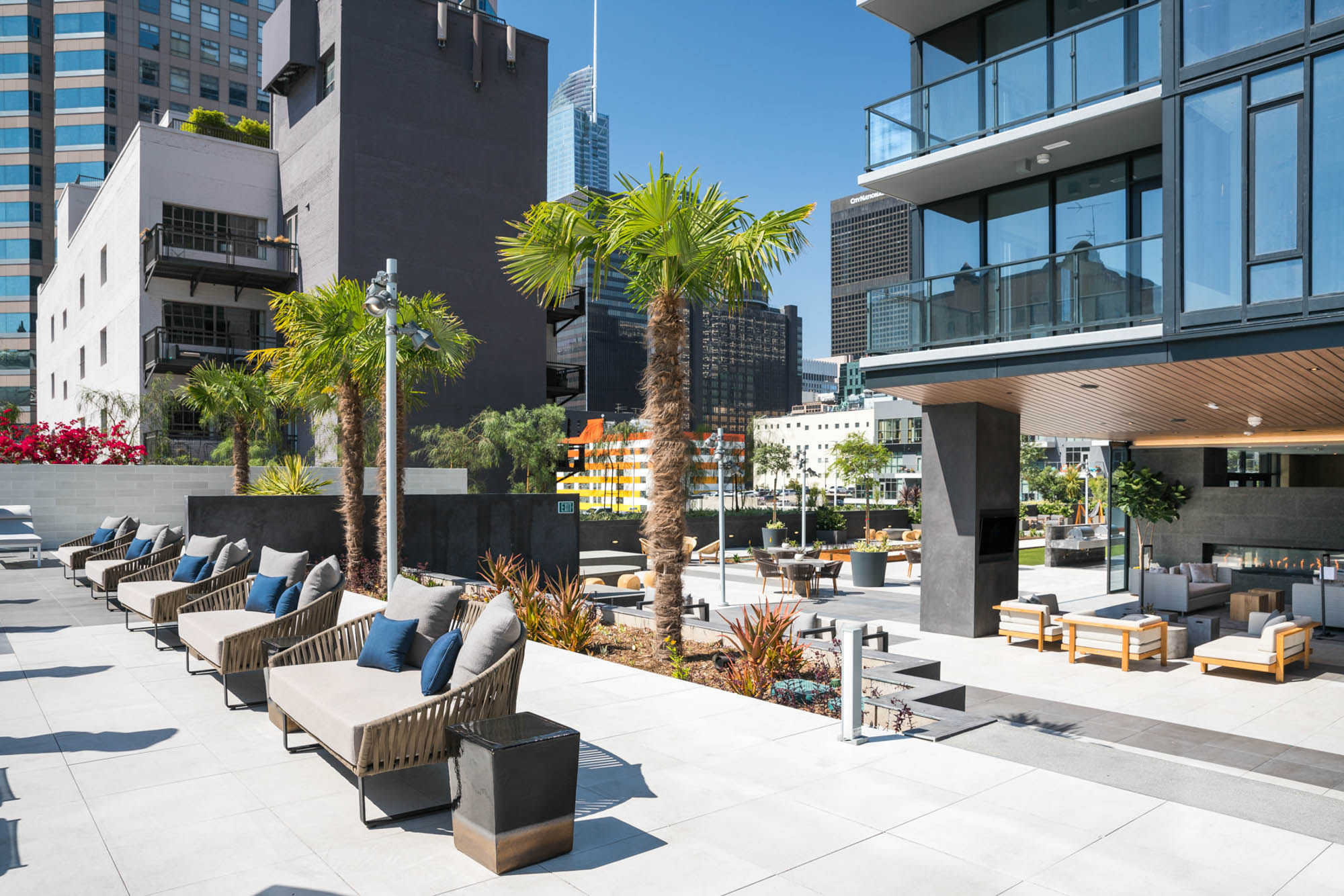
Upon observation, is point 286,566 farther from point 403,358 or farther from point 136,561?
point 403,358

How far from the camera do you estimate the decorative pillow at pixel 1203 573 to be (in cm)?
1833

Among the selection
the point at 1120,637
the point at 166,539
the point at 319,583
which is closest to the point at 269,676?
the point at 319,583

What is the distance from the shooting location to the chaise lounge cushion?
4.78 metres

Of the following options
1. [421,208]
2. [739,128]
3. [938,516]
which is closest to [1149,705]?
[938,516]

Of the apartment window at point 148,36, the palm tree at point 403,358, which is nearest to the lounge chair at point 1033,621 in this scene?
the palm tree at point 403,358

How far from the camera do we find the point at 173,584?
10.2 metres

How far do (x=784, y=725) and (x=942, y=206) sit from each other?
1070 centimetres

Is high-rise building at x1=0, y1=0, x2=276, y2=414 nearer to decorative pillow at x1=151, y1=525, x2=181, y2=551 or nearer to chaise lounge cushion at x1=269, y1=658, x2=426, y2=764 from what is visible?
decorative pillow at x1=151, y1=525, x2=181, y2=551

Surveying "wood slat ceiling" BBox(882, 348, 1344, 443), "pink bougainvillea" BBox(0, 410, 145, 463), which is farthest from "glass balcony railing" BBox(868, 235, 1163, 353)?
"pink bougainvillea" BBox(0, 410, 145, 463)

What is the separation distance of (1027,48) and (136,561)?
14.2 metres

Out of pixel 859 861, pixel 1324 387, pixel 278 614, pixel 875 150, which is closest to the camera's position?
pixel 859 861

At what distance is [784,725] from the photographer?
254 inches

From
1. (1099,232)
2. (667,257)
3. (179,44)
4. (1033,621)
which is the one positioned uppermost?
(179,44)

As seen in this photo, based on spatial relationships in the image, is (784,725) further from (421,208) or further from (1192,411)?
(421,208)
